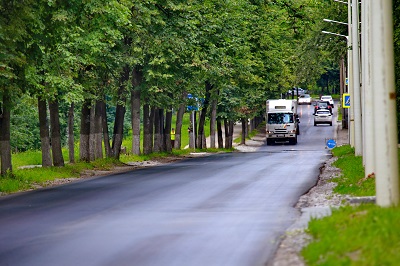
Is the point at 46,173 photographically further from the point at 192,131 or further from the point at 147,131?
the point at 192,131

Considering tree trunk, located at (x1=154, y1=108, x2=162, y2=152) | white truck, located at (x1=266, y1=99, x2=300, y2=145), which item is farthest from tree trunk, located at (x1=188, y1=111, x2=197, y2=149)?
white truck, located at (x1=266, y1=99, x2=300, y2=145)

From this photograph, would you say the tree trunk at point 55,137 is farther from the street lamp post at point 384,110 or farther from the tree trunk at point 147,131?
the street lamp post at point 384,110

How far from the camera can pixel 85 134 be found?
1676 inches

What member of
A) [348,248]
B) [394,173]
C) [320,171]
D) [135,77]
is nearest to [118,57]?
[135,77]

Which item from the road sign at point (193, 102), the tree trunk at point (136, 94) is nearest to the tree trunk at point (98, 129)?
the tree trunk at point (136, 94)

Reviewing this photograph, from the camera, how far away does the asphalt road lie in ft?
43.2

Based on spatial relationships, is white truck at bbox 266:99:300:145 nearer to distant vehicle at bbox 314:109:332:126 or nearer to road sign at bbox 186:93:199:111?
road sign at bbox 186:93:199:111

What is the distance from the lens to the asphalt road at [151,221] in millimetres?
13172

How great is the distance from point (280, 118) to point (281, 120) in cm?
23

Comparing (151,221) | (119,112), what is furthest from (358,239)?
(119,112)

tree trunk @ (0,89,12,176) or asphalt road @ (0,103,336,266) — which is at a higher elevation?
tree trunk @ (0,89,12,176)

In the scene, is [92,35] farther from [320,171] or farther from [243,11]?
[243,11]

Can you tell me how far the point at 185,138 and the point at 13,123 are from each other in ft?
135

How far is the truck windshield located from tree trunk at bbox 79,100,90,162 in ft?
145
